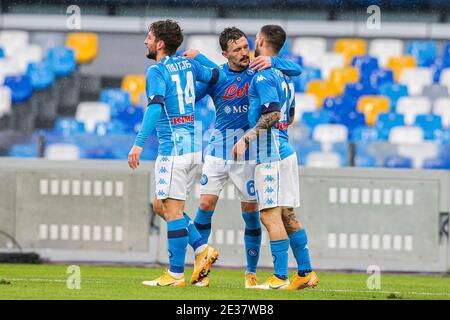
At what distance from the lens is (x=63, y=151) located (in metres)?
13.1

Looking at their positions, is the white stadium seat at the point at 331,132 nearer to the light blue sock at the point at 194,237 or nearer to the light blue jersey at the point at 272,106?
the light blue jersey at the point at 272,106

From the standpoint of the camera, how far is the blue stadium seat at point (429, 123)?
1432 cm

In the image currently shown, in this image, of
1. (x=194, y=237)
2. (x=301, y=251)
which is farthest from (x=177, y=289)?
(x=301, y=251)

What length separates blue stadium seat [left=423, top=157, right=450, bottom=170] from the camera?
11.8 metres

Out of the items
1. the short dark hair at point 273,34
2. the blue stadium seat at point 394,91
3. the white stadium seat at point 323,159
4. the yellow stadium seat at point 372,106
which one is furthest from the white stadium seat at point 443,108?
the short dark hair at point 273,34

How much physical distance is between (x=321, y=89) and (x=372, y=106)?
29.5 inches

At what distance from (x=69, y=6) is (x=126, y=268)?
20.7ft

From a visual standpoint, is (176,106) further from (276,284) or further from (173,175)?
(276,284)

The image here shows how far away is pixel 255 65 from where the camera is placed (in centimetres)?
743

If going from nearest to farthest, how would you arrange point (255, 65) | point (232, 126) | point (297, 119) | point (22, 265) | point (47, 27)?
point (255, 65)
point (232, 126)
point (22, 265)
point (297, 119)
point (47, 27)

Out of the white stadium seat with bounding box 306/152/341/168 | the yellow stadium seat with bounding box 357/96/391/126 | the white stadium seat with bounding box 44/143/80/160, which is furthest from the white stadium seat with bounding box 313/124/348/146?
the white stadium seat with bounding box 44/143/80/160
